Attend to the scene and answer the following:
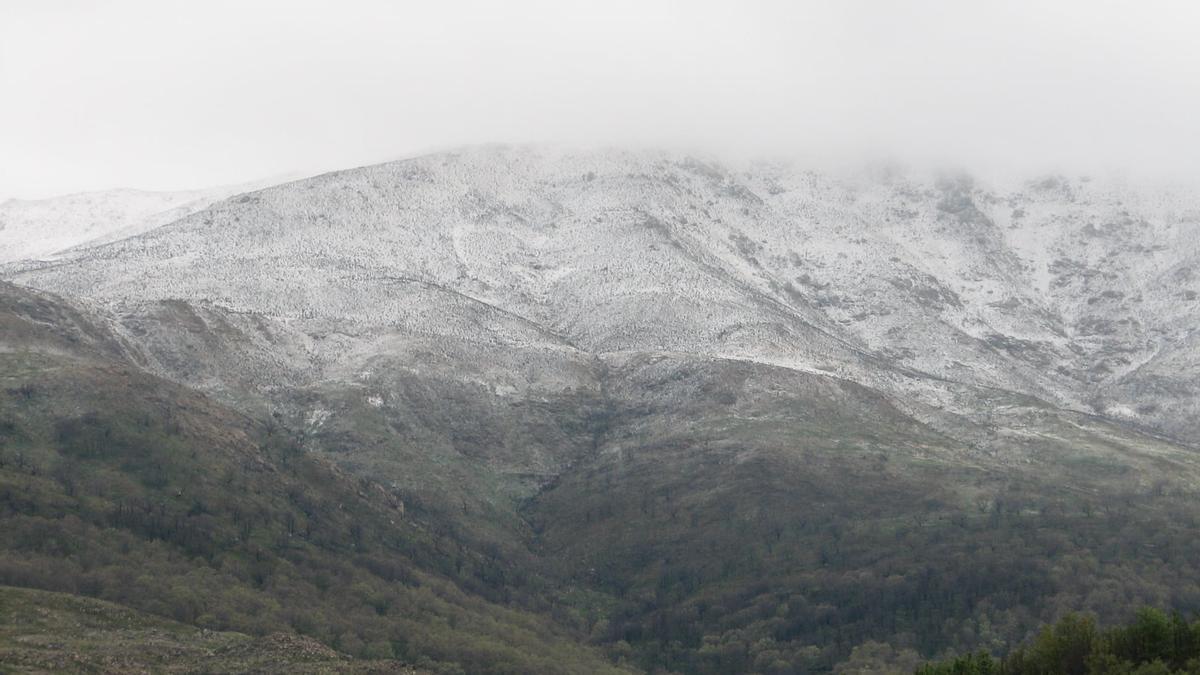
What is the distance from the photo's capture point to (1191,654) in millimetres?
186125

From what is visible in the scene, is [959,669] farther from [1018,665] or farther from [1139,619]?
[1139,619]

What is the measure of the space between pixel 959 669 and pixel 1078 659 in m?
21.9

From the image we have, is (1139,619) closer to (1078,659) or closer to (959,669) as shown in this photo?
(1078,659)

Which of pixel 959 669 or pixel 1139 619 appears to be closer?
pixel 959 669

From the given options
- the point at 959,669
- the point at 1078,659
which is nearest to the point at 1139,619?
the point at 1078,659

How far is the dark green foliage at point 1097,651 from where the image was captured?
7293 inches

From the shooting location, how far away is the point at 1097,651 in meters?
188

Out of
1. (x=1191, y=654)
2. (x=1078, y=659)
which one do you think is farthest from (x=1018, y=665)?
(x=1191, y=654)

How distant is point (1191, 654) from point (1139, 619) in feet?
38.3

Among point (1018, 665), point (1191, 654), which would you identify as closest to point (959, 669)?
point (1018, 665)

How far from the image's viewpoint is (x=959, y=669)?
7254 inches

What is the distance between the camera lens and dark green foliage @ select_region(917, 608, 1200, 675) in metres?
185

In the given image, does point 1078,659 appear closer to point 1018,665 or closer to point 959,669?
point 1018,665

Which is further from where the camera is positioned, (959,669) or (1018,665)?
(1018,665)
